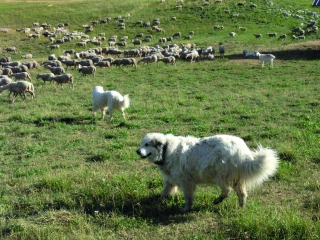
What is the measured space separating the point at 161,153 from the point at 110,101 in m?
7.03

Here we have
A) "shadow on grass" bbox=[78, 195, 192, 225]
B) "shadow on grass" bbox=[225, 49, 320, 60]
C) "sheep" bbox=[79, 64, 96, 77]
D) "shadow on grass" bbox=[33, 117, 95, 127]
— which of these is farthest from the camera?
"shadow on grass" bbox=[225, 49, 320, 60]

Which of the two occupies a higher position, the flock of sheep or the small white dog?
the small white dog

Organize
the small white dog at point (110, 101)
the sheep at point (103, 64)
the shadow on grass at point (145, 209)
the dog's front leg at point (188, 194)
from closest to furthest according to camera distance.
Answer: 1. the shadow on grass at point (145, 209)
2. the dog's front leg at point (188, 194)
3. the small white dog at point (110, 101)
4. the sheep at point (103, 64)

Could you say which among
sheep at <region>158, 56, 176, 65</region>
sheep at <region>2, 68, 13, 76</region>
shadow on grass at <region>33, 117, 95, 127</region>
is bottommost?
sheep at <region>2, 68, 13, 76</region>

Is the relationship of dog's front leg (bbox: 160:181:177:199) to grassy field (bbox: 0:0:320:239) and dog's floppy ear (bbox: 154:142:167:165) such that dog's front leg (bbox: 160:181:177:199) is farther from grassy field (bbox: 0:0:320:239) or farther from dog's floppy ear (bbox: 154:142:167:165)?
dog's floppy ear (bbox: 154:142:167:165)

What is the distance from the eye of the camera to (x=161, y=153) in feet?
19.0

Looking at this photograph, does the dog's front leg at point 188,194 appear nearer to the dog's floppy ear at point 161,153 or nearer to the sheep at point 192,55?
the dog's floppy ear at point 161,153

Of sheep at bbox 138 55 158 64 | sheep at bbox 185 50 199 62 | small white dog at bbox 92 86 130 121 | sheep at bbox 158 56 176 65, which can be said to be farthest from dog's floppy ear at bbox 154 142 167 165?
sheep at bbox 185 50 199 62

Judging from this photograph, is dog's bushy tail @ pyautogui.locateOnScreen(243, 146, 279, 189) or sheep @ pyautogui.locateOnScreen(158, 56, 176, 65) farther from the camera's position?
sheep @ pyautogui.locateOnScreen(158, 56, 176, 65)

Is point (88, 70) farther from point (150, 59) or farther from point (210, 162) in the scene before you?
point (210, 162)

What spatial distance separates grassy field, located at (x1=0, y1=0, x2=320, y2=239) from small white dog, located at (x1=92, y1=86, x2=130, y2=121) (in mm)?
429

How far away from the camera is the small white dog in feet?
40.6

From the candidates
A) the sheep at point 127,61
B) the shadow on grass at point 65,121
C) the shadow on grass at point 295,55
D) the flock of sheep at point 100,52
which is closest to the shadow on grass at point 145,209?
the shadow on grass at point 65,121

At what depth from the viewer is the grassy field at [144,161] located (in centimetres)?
495
